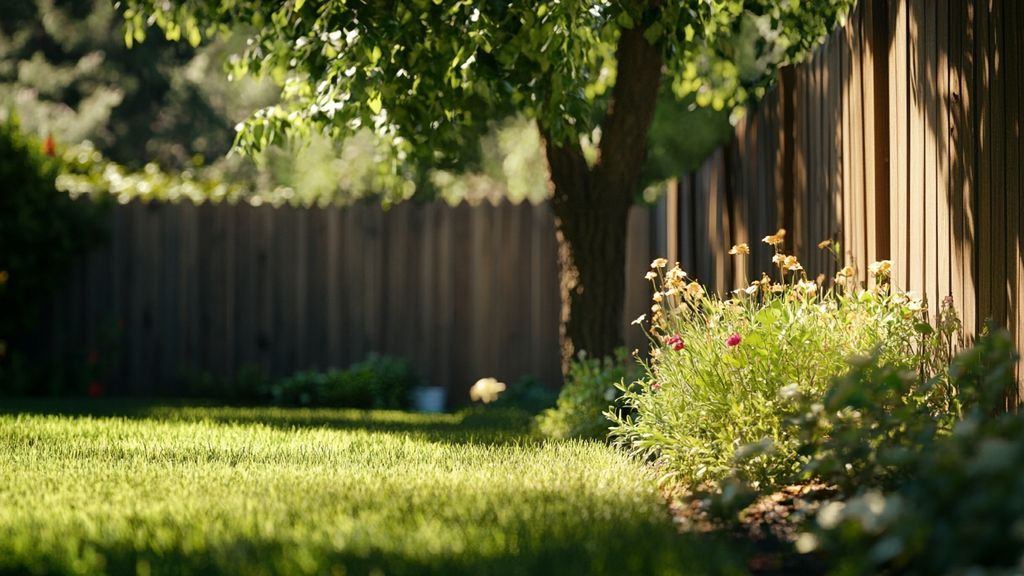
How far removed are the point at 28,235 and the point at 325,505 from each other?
7123mm

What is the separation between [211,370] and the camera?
35.3 ft

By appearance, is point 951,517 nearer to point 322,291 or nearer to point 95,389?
point 322,291

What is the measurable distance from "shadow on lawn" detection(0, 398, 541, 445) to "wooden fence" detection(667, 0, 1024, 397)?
70.9 inches

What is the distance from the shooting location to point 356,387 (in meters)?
9.78

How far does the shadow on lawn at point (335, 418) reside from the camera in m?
6.44

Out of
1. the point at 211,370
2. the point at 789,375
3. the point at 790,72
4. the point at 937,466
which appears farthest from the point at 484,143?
the point at 937,466

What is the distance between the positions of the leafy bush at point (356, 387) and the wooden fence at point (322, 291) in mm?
527

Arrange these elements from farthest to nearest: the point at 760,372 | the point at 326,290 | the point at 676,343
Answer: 1. the point at 326,290
2. the point at 676,343
3. the point at 760,372

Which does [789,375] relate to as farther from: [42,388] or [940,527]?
[42,388]

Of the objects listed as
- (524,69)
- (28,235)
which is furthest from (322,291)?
(524,69)

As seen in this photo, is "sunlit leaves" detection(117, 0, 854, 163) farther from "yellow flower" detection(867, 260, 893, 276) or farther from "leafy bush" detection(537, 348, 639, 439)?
"yellow flower" detection(867, 260, 893, 276)

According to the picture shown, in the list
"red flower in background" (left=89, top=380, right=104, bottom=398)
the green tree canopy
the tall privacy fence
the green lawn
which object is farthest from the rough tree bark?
"red flower in background" (left=89, top=380, right=104, bottom=398)

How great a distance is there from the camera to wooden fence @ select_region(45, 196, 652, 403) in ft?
35.1

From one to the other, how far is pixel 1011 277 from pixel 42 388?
8.38 metres
